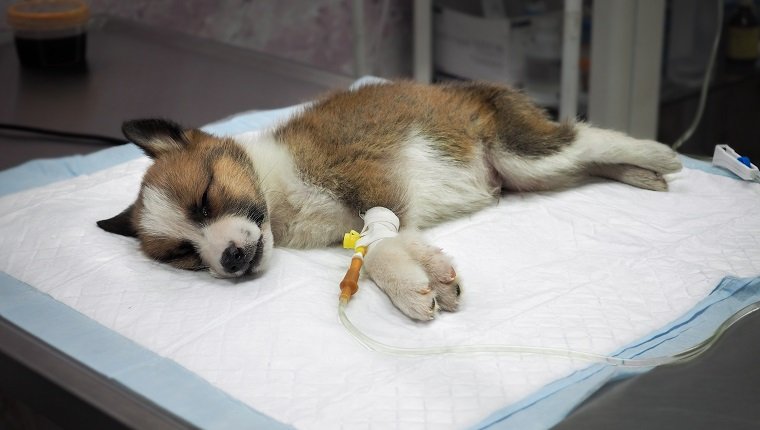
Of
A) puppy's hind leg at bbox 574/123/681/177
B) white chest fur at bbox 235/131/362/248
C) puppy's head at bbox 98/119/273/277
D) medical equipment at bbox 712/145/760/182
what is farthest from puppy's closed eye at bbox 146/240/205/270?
medical equipment at bbox 712/145/760/182

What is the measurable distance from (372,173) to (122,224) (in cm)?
48

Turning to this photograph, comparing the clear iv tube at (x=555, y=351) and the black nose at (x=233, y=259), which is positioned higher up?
the black nose at (x=233, y=259)

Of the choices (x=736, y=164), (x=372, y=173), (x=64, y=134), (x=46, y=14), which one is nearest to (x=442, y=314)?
(x=372, y=173)

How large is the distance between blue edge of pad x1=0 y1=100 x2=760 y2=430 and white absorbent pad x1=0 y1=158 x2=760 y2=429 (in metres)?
0.02

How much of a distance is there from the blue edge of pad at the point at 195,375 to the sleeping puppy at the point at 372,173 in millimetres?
221

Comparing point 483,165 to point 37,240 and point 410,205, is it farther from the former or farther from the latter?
point 37,240

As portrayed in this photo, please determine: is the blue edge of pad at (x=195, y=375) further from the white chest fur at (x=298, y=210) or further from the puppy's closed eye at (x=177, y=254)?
the white chest fur at (x=298, y=210)

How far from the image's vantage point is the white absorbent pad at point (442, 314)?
1.20 meters

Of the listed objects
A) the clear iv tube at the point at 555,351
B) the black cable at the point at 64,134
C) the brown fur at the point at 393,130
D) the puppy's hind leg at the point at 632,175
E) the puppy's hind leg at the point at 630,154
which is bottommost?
the black cable at the point at 64,134

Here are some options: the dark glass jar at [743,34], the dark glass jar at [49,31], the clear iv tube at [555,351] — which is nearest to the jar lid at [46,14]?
the dark glass jar at [49,31]

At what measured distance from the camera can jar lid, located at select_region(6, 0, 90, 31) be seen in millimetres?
2562

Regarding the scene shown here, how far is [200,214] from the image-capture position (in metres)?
1.52

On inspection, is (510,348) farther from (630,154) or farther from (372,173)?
(630,154)

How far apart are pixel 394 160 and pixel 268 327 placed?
0.48m
